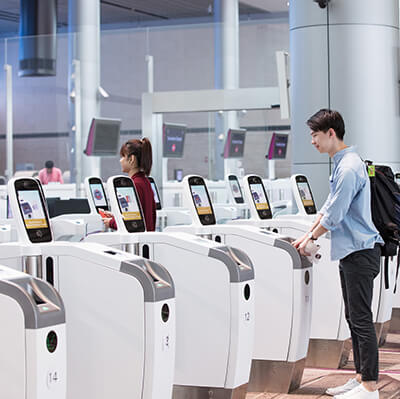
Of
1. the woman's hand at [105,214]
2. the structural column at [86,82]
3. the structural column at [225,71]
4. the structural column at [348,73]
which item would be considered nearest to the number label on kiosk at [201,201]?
the woman's hand at [105,214]

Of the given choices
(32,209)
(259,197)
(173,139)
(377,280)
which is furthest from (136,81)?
(32,209)

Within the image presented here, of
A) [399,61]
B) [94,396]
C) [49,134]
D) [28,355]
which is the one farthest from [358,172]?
[49,134]

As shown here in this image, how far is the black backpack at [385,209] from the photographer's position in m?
4.39

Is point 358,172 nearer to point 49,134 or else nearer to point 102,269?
point 102,269

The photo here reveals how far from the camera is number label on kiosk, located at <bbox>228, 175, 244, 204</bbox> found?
899cm

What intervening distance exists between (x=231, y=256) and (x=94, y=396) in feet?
3.16

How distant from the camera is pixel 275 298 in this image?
4.93m

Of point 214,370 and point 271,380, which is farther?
point 271,380

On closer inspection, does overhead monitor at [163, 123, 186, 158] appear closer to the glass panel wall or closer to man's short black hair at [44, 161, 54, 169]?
the glass panel wall

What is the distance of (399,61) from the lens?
764 cm

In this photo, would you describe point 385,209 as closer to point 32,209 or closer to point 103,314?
point 103,314

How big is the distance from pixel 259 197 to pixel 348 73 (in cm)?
229

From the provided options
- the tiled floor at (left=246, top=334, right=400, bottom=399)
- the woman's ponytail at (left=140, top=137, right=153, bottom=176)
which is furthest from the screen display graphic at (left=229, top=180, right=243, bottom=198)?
the woman's ponytail at (left=140, top=137, right=153, bottom=176)

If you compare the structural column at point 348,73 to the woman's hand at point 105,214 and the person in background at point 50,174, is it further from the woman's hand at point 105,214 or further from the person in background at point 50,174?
the woman's hand at point 105,214
